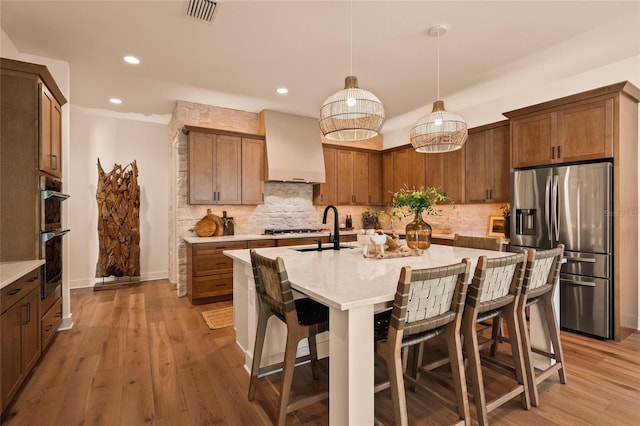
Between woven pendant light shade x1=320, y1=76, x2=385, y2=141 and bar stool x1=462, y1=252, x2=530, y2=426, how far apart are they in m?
1.23

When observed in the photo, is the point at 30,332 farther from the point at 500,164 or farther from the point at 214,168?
the point at 500,164

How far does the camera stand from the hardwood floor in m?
1.92

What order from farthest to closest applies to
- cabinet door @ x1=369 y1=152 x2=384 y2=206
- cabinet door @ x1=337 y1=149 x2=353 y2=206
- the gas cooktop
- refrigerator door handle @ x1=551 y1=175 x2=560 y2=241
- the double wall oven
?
cabinet door @ x1=369 y1=152 x2=384 y2=206 → cabinet door @ x1=337 y1=149 x2=353 y2=206 → the gas cooktop → refrigerator door handle @ x1=551 y1=175 x2=560 y2=241 → the double wall oven

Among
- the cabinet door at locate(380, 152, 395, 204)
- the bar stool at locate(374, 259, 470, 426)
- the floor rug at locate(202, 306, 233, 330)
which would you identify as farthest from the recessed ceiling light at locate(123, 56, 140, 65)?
the cabinet door at locate(380, 152, 395, 204)

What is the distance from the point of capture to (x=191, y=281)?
168 inches

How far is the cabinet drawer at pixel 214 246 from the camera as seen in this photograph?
423 cm

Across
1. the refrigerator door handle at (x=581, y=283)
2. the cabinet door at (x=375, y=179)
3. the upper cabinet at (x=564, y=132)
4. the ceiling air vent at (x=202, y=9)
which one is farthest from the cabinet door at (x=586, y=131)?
the ceiling air vent at (x=202, y=9)

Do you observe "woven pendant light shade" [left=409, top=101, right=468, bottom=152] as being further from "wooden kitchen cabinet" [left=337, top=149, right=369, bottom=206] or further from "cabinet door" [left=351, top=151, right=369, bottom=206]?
"cabinet door" [left=351, top=151, right=369, bottom=206]

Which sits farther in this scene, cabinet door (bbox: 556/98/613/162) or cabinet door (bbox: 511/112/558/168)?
cabinet door (bbox: 511/112/558/168)

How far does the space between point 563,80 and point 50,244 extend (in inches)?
225

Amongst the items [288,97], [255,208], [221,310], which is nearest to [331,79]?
[288,97]

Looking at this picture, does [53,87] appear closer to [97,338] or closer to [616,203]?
[97,338]

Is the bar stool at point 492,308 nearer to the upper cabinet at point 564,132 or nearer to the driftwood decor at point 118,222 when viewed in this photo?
the upper cabinet at point 564,132

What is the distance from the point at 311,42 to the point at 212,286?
127 inches
